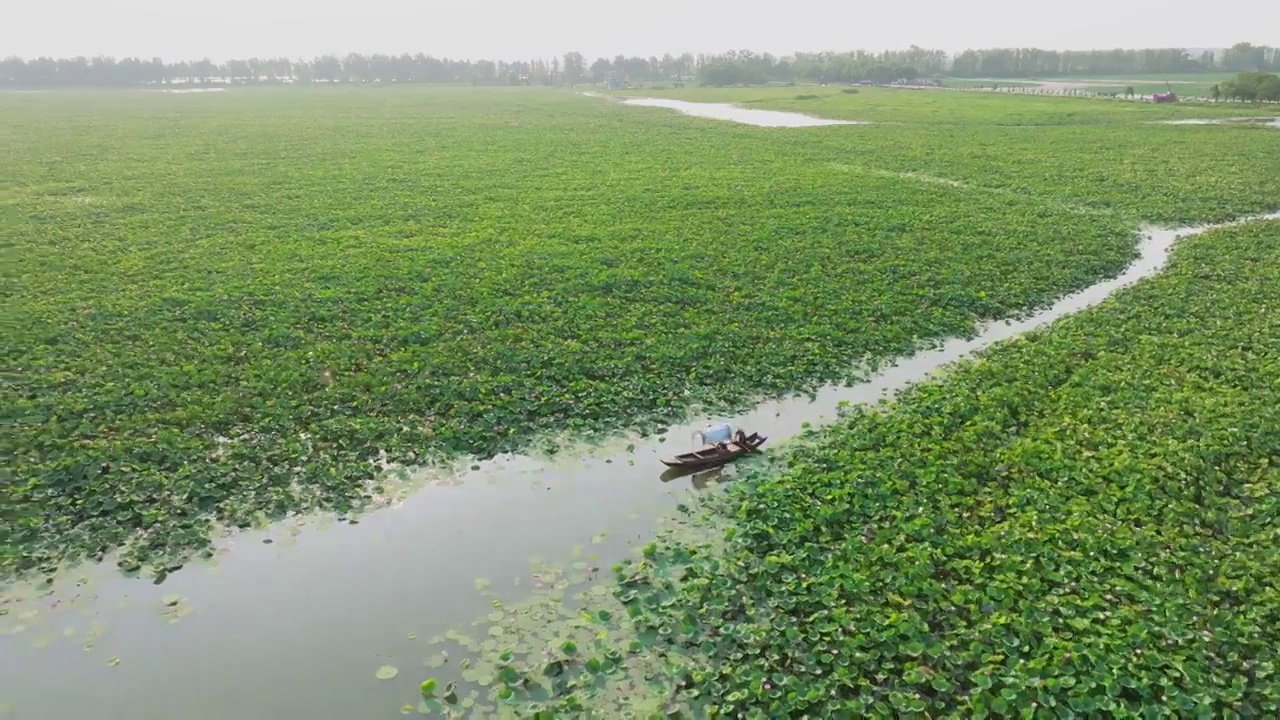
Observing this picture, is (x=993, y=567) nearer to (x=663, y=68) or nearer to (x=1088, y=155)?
(x=1088, y=155)

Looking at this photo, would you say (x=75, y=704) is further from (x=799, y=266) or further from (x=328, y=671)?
(x=799, y=266)

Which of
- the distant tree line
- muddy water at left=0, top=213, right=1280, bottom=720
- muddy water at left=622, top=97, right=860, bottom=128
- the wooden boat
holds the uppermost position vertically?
the distant tree line

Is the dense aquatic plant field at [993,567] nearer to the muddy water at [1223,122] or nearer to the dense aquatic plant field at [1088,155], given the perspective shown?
the dense aquatic plant field at [1088,155]

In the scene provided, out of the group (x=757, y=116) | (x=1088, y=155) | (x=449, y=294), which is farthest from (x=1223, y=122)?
(x=449, y=294)

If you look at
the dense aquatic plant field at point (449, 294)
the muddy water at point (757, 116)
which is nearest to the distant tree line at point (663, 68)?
the muddy water at point (757, 116)

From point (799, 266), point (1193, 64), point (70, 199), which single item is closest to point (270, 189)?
point (70, 199)

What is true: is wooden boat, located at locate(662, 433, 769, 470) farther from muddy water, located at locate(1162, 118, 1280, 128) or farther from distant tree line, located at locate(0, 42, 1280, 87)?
distant tree line, located at locate(0, 42, 1280, 87)

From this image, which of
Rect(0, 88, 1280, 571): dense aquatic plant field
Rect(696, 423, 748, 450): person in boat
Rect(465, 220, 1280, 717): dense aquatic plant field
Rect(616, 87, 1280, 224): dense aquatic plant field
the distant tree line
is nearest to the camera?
Rect(465, 220, 1280, 717): dense aquatic plant field

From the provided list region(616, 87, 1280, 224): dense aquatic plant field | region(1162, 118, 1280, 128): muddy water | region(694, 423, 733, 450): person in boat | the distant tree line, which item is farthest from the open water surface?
the distant tree line
